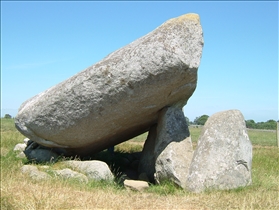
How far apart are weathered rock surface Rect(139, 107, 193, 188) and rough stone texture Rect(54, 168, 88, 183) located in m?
1.47

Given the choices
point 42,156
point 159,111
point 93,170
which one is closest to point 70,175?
point 93,170

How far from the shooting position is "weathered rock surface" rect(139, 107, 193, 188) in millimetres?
7309

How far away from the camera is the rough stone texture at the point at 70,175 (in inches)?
302

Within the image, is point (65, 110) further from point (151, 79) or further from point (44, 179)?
point (151, 79)

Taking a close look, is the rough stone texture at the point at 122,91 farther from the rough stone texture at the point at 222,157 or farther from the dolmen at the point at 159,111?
the rough stone texture at the point at 222,157

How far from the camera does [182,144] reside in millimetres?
7734

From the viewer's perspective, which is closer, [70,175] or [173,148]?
[173,148]

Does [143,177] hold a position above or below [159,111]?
below

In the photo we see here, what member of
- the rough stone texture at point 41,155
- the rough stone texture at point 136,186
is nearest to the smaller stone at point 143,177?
the rough stone texture at point 136,186

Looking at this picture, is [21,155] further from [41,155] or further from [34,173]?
[34,173]

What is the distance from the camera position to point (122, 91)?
726 centimetres

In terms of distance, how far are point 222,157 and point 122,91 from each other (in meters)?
2.26

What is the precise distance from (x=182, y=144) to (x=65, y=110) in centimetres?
252

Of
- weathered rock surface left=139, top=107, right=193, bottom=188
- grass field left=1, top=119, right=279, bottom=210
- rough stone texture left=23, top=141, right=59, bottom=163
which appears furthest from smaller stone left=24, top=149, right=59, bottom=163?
weathered rock surface left=139, top=107, right=193, bottom=188
